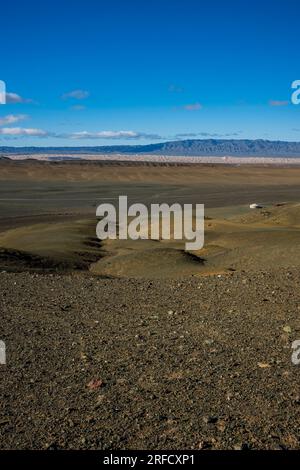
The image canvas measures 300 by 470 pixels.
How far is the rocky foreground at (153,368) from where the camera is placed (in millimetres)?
5414

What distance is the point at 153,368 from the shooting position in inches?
276

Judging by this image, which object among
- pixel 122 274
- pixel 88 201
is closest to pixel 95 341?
pixel 122 274

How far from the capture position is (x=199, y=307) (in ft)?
32.3

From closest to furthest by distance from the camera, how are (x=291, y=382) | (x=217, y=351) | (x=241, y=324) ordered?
(x=291, y=382) → (x=217, y=351) → (x=241, y=324)

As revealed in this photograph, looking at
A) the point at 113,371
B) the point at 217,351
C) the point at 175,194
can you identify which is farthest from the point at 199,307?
the point at 175,194

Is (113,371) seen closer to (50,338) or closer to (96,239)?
(50,338)

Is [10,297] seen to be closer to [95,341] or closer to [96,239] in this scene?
[95,341]

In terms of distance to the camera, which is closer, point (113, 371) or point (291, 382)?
point (291, 382)

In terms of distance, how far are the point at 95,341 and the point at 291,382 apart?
9.49 ft

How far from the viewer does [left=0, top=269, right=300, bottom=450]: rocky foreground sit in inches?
213

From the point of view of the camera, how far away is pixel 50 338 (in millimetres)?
8297

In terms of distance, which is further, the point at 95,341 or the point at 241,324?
the point at 241,324
